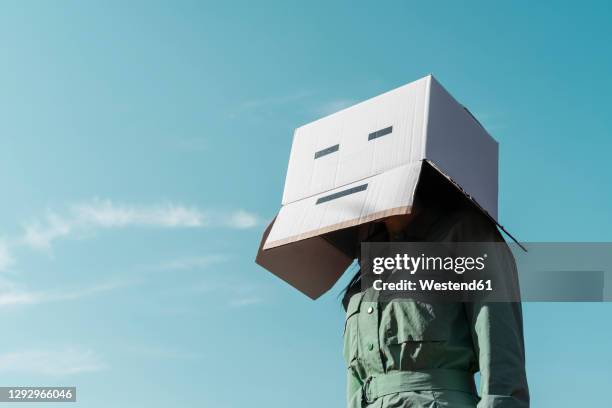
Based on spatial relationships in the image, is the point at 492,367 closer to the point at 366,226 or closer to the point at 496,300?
the point at 496,300

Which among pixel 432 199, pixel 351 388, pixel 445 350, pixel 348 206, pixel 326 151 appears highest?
pixel 326 151

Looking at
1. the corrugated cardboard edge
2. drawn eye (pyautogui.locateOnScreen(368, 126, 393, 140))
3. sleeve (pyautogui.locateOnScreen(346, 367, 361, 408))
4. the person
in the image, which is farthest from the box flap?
sleeve (pyautogui.locateOnScreen(346, 367, 361, 408))

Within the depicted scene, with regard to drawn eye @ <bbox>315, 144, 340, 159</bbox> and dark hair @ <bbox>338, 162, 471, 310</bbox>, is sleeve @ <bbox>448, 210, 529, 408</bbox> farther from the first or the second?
drawn eye @ <bbox>315, 144, 340, 159</bbox>

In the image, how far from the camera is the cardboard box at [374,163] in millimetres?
2943

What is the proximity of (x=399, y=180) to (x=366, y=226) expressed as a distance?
1.80 feet

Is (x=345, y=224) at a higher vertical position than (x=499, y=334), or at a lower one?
higher

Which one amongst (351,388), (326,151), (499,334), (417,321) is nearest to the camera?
(499,334)

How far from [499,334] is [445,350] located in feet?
0.66

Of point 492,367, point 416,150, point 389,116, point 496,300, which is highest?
A: point 389,116

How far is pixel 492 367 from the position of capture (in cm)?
272

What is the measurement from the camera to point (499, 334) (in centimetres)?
278

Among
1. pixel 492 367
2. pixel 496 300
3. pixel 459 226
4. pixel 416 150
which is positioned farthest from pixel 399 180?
pixel 492 367

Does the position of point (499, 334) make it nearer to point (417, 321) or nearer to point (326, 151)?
point (417, 321)

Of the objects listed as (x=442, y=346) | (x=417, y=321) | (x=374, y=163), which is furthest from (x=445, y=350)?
(x=374, y=163)
